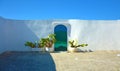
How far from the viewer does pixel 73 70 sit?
8156 mm

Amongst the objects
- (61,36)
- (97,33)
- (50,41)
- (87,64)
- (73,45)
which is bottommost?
(87,64)

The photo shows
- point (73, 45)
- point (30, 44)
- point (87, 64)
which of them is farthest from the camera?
point (73, 45)

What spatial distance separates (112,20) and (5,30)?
8238mm

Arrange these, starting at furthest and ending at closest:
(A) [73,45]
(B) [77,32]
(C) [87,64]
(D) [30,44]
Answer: (B) [77,32]
(A) [73,45]
(D) [30,44]
(C) [87,64]

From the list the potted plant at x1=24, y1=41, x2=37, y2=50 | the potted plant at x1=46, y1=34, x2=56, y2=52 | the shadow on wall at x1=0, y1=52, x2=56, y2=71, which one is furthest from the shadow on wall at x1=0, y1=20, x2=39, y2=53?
the shadow on wall at x1=0, y1=52, x2=56, y2=71

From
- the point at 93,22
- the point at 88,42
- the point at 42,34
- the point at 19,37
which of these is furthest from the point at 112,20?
the point at 19,37

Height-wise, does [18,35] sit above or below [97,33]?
below

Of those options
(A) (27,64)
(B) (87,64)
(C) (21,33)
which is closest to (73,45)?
(C) (21,33)

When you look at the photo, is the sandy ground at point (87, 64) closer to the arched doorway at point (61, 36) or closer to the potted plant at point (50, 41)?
the potted plant at point (50, 41)

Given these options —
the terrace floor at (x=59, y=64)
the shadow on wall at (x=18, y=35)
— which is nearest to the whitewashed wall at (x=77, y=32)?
the shadow on wall at (x=18, y=35)

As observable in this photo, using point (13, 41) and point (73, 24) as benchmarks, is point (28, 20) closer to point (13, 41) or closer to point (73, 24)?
point (13, 41)

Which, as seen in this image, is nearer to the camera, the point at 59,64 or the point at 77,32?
the point at 59,64

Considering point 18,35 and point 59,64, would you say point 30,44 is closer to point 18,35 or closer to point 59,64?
point 18,35

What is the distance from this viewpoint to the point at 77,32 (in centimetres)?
1688
